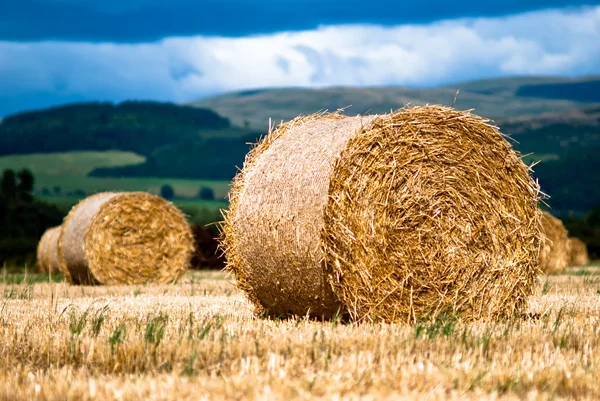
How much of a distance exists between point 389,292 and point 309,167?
4.65 feet

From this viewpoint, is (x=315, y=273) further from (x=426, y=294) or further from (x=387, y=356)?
(x=387, y=356)

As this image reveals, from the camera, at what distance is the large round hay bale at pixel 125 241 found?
16047mm

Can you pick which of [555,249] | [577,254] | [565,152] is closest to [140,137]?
[565,152]

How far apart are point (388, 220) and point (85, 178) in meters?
75.3

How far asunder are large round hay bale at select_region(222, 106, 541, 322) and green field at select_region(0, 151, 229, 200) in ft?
189

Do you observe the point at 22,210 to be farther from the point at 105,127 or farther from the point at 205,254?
the point at 105,127

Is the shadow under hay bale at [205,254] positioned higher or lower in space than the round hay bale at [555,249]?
→ lower

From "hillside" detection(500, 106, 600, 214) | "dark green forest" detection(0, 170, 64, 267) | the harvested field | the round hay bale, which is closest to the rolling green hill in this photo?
"hillside" detection(500, 106, 600, 214)

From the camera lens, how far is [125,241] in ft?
53.9

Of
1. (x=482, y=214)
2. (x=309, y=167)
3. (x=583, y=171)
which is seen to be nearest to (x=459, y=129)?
(x=482, y=214)

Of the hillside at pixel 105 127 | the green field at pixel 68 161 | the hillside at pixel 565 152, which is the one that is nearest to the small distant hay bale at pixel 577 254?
the hillside at pixel 565 152

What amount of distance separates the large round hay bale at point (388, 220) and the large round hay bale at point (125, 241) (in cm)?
730

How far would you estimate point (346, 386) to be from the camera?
16.4ft

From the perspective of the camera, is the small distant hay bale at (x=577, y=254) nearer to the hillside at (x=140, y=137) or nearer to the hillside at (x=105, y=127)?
the hillside at (x=140, y=137)
